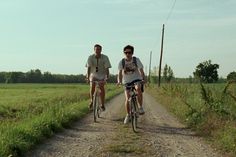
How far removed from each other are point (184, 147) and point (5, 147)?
3601mm

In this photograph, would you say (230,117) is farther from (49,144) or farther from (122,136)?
(49,144)

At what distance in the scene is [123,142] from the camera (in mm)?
9555

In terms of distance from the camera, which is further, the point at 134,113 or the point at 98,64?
the point at 98,64

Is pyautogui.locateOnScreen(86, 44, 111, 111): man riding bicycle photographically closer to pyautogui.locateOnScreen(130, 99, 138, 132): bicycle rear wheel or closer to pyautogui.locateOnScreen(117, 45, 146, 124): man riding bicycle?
pyautogui.locateOnScreen(117, 45, 146, 124): man riding bicycle

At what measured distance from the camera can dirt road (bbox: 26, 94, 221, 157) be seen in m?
8.60

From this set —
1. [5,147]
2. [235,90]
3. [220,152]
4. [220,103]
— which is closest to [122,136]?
[220,152]

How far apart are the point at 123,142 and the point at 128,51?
3264 mm

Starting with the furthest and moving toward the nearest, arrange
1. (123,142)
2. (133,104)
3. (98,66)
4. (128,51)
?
(98,66) < (128,51) < (133,104) < (123,142)

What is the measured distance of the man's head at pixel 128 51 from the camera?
476 inches

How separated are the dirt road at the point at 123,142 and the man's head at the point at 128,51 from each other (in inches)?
75.7

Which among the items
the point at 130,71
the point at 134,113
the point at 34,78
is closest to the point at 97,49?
the point at 130,71

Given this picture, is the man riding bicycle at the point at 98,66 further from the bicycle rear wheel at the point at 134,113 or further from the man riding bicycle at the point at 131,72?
the bicycle rear wheel at the point at 134,113

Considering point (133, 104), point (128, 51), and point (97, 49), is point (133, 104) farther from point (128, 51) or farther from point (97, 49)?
point (97, 49)

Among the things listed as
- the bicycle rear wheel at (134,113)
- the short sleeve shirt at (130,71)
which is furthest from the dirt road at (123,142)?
the short sleeve shirt at (130,71)
